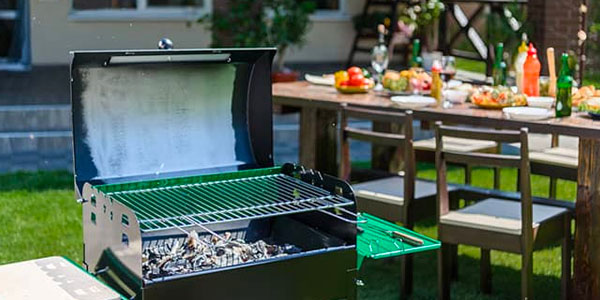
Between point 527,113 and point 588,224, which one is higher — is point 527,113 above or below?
above

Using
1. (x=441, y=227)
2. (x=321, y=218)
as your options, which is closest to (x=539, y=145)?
(x=441, y=227)

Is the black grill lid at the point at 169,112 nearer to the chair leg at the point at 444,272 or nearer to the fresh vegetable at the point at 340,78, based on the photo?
the chair leg at the point at 444,272

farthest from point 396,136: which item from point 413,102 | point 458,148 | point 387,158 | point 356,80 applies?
point 387,158

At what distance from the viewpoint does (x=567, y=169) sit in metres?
4.80

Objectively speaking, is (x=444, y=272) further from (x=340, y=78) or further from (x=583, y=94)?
(x=340, y=78)

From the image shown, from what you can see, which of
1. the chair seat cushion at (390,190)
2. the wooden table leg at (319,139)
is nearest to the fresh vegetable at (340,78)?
the wooden table leg at (319,139)

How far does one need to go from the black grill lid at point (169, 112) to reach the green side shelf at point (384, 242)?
1.81 ft

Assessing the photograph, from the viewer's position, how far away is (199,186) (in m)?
3.11

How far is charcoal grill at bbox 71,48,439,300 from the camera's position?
264 cm

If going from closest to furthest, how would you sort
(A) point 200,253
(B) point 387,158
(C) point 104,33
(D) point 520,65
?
(A) point 200,253 → (D) point 520,65 → (B) point 387,158 → (C) point 104,33

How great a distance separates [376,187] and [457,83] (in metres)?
0.92

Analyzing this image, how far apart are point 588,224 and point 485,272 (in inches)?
27.2

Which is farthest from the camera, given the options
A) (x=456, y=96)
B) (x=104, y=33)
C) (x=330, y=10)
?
A: (x=330, y=10)

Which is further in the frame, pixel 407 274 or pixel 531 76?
pixel 531 76
